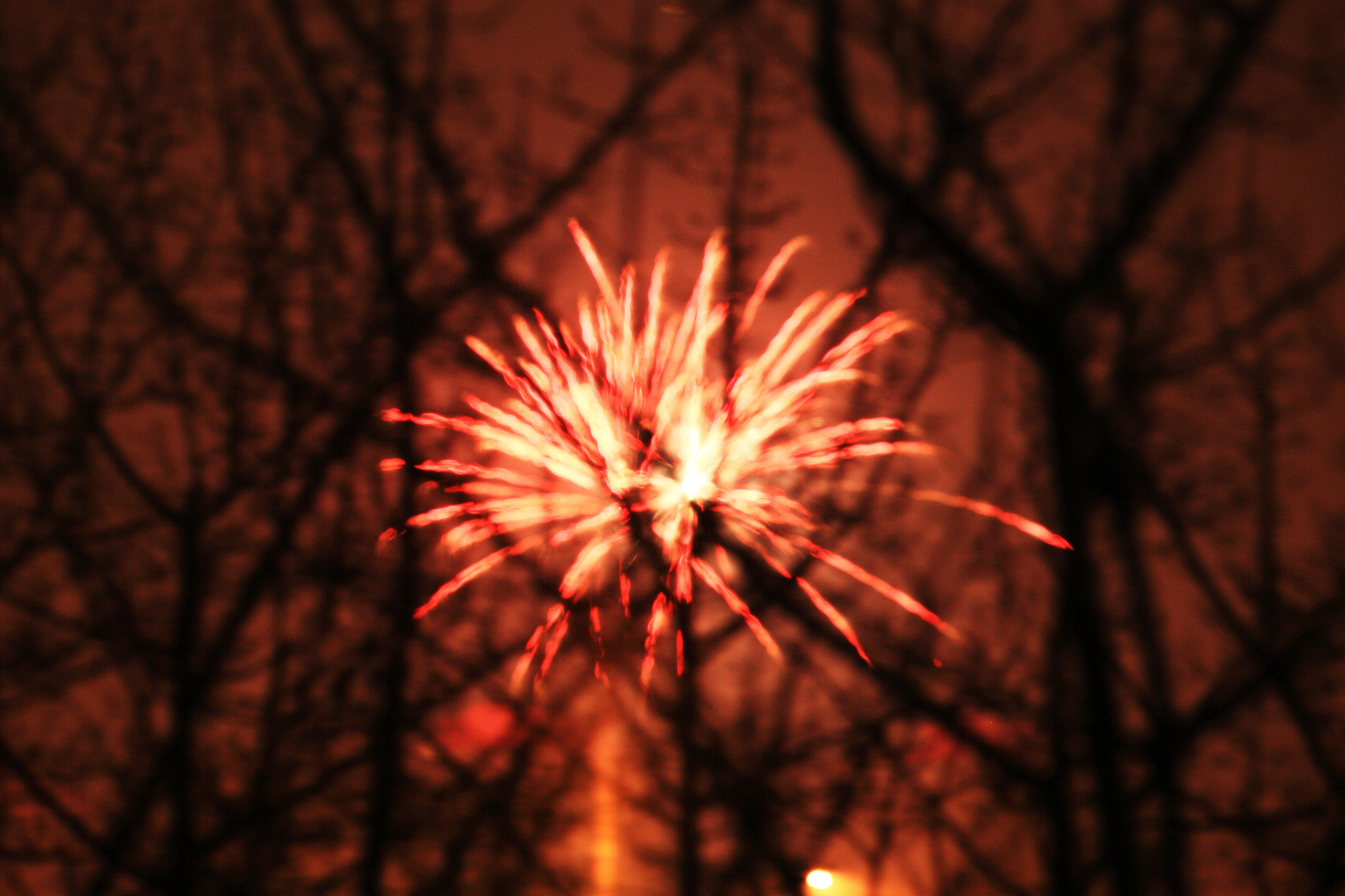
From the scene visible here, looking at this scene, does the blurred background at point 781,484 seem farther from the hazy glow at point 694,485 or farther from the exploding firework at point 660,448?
the hazy glow at point 694,485

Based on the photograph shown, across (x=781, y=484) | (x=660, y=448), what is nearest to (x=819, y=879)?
(x=781, y=484)

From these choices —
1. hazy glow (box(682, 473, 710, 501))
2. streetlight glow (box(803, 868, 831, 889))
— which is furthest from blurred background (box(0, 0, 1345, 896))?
hazy glow (box(682, 473, 710, 501))

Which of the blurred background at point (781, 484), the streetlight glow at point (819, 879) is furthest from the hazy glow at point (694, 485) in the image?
the streetlight glow at point (819, 879)

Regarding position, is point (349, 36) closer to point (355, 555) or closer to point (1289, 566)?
point (355, 555)

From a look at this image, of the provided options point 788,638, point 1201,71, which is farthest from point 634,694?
point 1201,71

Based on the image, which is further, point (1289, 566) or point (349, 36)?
point (349, 36)

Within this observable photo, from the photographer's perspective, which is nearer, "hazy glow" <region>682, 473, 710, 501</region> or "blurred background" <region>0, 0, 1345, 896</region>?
"hazy glow" <region>682, 473, 710, 501</region>

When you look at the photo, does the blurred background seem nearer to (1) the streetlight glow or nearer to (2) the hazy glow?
(1) the streetlight glow
